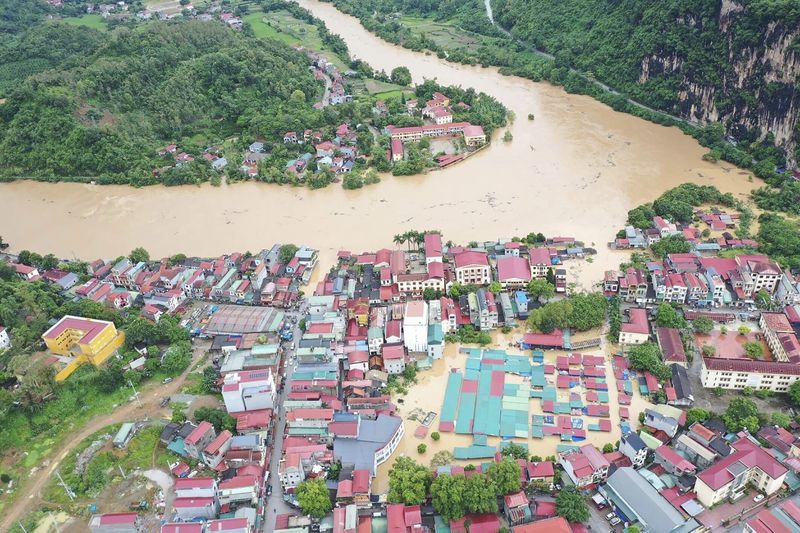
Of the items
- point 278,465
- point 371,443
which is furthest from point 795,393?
point 278,465

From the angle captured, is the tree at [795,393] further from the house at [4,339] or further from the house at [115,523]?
the house at [4,339]

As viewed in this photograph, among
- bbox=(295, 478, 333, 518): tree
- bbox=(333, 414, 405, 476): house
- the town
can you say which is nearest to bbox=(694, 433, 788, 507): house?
the town

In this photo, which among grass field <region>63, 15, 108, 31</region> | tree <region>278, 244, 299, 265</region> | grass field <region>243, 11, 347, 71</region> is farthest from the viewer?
grass field <region>63, 15, 108, 31</region>

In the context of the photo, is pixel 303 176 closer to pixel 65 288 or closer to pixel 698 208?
pixel 65 288

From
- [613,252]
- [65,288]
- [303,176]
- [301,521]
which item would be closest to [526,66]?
[303,176]

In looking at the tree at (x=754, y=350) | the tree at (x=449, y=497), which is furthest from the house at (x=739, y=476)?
the tree at (x=449, y=497)

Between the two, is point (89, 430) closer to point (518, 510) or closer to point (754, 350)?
point (518, 510)

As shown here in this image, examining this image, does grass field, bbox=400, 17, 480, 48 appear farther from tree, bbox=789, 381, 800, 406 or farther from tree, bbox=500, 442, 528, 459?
tree, bbox=500, 442, 528, 459
